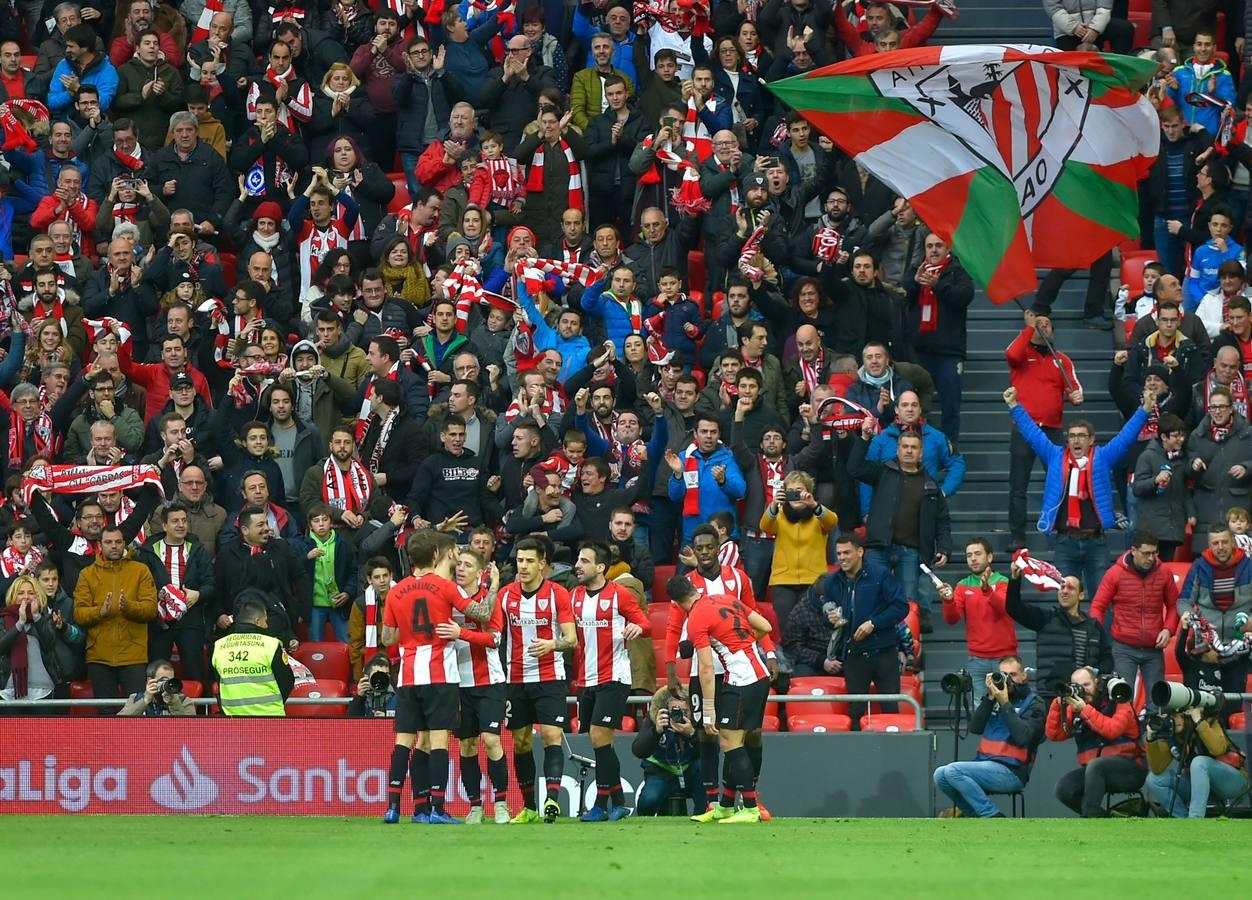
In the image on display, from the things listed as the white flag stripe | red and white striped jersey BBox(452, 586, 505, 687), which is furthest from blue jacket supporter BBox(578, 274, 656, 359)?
red and white striped jersey BBox(452, 586, 505, 687)

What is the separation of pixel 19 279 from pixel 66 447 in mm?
2175

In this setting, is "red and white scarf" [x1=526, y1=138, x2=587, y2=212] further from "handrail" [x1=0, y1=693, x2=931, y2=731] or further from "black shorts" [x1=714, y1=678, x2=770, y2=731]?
"black shorts" [x1=714, y1=678, x2=770, y2=731]

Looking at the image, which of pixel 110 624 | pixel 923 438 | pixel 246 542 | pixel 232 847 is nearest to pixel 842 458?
pixel 923 438

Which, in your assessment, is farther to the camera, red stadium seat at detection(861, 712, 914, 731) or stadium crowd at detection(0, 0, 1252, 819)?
stadium crowd at detection(0, 0, 1252, 819)

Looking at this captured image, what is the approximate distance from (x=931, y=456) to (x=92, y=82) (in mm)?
9547

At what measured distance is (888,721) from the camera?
16906 mm

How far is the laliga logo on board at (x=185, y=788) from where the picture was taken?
1620 centimetres

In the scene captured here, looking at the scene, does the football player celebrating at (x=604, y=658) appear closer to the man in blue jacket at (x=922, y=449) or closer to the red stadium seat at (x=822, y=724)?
the red stadium seat at (x=822, y=724)

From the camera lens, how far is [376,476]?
61.5ft

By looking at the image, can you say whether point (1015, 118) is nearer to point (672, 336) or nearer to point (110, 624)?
point (672, 336)

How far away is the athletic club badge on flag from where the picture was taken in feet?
70.1

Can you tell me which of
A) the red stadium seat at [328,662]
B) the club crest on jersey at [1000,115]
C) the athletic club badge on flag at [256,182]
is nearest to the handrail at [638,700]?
the red stadium seat at [328,662]

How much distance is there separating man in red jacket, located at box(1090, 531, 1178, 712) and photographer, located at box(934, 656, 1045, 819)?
60.5 inches

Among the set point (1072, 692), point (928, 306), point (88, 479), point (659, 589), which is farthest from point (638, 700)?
point (928, 306)
